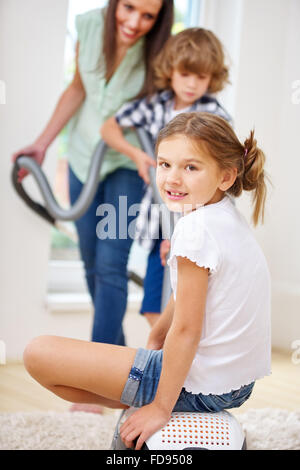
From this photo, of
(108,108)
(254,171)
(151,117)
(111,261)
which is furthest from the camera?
(108,108)

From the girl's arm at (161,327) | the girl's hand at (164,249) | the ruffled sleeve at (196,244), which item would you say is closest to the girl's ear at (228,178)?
the ruffled sleeve at (196,244)

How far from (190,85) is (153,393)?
1117 mm

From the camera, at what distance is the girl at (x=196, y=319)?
3.13 feet

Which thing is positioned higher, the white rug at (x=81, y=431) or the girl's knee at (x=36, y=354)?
the girl's knee at (x=36, y=354)

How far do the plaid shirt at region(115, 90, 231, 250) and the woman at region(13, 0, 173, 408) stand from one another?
0.07 metres

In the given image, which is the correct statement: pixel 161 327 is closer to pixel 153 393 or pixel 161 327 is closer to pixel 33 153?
pixel 153 393

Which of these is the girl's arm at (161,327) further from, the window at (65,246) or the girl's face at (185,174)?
the window at (65,246)

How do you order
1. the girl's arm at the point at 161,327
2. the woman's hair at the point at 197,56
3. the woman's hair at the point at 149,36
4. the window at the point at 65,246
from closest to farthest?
the girl's arm at the point at 161,327
the woman's hair at the point at 197,56
the woman's hair at the point at 149,36
the window at the point at 65,246

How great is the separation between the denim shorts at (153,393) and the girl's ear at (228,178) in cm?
34

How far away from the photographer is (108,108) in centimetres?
220

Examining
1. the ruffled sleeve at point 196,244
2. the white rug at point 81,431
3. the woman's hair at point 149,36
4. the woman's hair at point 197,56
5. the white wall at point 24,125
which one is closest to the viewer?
the ruffled sleeve at point 196,244

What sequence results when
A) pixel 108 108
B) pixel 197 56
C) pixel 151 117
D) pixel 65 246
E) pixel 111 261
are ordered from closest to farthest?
pixel 197 56, pixel 151 117, pixel 111 261, pixel 108 108, pixel 65 246

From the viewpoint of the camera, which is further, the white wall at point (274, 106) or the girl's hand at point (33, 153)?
the white wall at point (274, 106)

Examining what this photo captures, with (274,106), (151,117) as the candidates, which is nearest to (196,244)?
(151,117)
